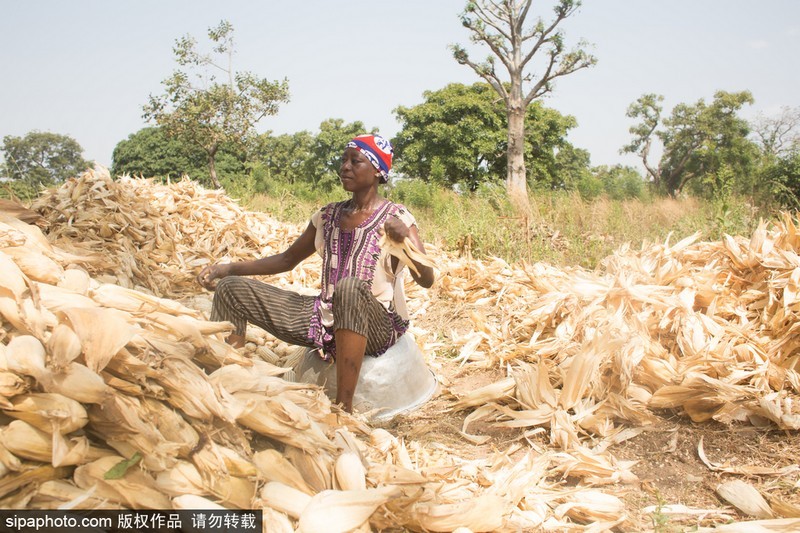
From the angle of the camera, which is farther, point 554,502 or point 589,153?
point 589,153

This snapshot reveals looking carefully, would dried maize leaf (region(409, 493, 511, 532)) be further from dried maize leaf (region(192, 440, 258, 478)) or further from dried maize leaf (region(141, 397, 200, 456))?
dried maize leaf (region(141, 397, 200, 456))

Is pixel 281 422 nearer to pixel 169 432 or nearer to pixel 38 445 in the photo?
pixel 169 432

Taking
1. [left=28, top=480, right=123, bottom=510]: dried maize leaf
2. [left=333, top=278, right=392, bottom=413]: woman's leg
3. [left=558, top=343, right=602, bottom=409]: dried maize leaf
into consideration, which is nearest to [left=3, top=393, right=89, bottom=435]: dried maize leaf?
[left=28, top=480, right=123, bottom=510]: dried maize leaf

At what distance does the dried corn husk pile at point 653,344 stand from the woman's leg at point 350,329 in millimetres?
590

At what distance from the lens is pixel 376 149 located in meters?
2.66

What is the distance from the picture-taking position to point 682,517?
1833 millimetres

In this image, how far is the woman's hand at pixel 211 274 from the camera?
2.81 m

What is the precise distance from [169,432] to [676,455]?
6.31ft

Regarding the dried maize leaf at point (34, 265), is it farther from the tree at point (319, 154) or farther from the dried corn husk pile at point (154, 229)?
the tree at point (319, 154)

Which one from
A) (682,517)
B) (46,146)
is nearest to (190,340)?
(682,517)

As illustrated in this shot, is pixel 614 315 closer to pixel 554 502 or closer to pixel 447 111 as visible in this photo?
pixel 554 502

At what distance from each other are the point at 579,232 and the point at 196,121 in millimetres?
11263

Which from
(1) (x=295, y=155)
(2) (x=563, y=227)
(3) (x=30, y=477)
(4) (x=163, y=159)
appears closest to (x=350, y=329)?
(3) (x=30, y=477)

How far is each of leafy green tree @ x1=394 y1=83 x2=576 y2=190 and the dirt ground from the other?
22.0 metres
